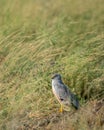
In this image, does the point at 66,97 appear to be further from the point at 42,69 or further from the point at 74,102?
the point at 42,69

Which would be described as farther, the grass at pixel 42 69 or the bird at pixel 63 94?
the grass at pixel 42 69

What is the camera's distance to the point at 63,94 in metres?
8.64

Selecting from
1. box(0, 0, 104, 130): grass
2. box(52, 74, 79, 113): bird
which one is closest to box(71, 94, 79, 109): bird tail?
box(52, 74, 79, 113): bird

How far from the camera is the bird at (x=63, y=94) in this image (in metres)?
8.63

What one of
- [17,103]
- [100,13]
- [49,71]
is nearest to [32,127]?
[17,103]

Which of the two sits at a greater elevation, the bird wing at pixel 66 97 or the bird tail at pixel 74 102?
the bird wing at pixel 66 97

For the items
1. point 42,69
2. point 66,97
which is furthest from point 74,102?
point 42,69

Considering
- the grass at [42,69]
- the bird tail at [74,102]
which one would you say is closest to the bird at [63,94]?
the bird tail at [74,102]

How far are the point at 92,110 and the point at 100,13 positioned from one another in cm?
584

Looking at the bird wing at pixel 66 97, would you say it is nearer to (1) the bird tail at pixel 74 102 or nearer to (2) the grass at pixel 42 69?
(1) the bird tail at pixel 74 102

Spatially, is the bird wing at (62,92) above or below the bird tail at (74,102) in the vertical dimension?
above

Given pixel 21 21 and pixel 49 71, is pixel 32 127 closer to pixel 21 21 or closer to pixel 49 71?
pixel 49 71

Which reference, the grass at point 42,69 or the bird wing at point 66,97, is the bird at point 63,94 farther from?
the grass at point 42,69

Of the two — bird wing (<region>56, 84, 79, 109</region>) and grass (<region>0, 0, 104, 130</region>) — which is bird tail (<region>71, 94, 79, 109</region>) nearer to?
bird wing (<region>56, 84, 79, 109</region>)
